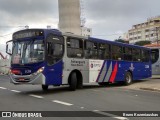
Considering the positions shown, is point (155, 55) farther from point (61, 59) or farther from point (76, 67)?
point (61, 59)

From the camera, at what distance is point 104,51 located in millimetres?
20969

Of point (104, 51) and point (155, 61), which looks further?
point (155, 61)

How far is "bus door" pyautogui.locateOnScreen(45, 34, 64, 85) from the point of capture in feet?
52.8

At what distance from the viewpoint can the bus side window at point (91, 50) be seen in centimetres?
1915

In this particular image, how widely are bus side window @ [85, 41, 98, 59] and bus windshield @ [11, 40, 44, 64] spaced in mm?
3846

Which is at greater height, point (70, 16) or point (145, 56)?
point (70, 16)

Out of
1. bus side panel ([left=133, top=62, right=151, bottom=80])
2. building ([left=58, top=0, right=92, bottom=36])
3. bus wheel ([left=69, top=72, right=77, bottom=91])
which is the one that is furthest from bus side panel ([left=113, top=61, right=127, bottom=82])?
building ([left=58, top=0, right=92, bottom=36])

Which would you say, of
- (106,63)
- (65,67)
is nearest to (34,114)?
(65,67)

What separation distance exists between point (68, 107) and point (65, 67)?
235 inches

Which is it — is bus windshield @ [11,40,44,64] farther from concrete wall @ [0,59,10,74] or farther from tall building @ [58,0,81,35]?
tall building @ [58,0,81,35]

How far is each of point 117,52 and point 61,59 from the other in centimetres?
640

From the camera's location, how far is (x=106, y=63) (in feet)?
69.0

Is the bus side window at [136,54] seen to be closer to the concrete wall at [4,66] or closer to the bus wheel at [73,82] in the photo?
the bus wheel at [73,82]

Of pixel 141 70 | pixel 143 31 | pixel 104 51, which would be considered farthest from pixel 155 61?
pixel 143 31
